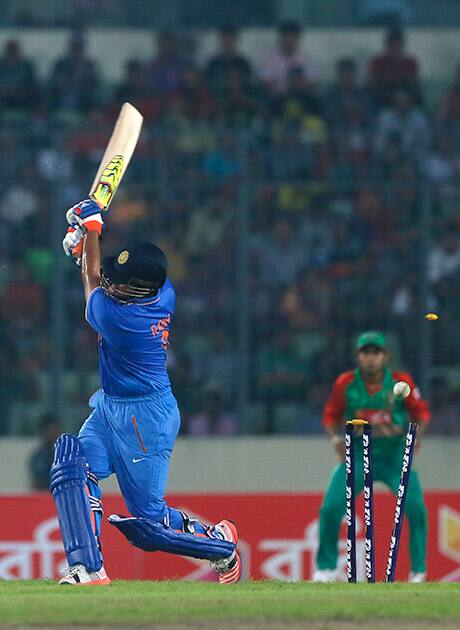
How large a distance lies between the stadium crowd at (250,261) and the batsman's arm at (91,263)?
4.81 m

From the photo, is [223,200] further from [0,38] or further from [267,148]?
[0,38]

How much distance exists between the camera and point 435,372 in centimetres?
1312

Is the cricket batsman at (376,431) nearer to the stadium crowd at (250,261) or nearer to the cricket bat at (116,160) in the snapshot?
the stadium crowd at (250,261)

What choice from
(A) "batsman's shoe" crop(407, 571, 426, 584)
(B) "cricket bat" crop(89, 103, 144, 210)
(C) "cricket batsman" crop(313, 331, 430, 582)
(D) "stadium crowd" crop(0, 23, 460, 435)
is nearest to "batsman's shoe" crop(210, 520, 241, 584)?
(B) "cricket bat" crop(89, 103, 144, 210)

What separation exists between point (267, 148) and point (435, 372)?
225 centimetres

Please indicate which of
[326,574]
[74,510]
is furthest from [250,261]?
[74,510]

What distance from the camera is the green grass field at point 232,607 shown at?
6590 mm

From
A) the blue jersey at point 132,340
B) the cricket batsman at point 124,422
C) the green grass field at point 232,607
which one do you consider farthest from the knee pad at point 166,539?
the blue jersey at point 132,340

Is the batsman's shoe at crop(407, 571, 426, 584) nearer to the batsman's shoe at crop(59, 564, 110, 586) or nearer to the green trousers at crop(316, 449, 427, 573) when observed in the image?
the green trousers at crop(316, 449, 427, 573)

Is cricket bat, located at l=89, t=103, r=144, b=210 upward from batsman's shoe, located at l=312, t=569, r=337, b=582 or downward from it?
upward

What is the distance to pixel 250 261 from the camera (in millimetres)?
13141

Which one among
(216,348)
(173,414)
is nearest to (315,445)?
(216,348)

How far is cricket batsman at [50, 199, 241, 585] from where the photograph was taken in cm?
780

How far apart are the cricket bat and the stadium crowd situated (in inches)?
143
